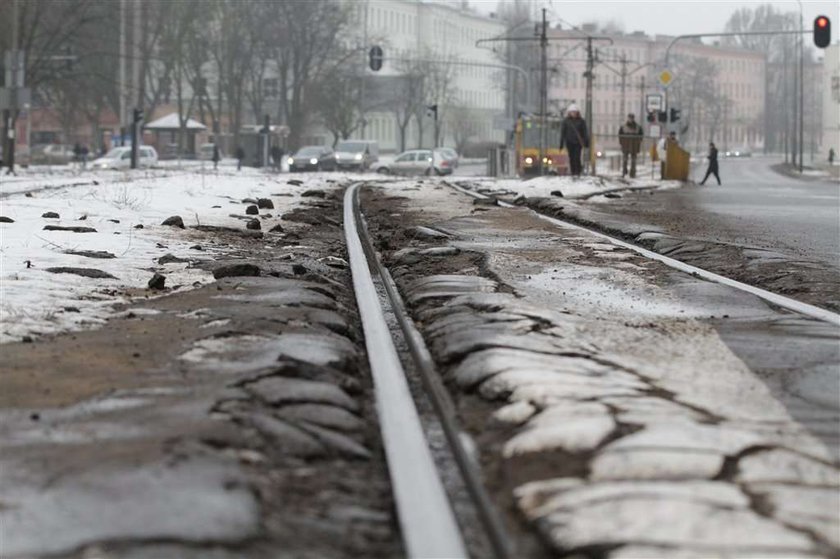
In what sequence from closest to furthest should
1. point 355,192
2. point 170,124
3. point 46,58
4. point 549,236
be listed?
point 549,236
point 355,192
point 46,58
point 170,124

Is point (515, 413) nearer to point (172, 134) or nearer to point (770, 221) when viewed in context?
point (770, 221)

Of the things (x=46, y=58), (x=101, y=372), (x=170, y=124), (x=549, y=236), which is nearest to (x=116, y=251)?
(x=549, y=236)

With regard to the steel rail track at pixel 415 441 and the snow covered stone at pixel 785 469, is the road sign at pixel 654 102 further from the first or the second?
the snow covered stone at pixel 785 469

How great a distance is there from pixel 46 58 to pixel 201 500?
185 feet

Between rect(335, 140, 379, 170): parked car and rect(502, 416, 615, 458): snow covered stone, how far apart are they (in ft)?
221

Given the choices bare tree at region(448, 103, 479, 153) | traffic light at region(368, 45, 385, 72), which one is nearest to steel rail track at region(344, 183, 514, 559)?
traffic light at region(368, 45, 385, 72)

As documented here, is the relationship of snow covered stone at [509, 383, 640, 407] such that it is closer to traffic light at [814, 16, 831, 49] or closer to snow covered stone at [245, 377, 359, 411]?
snow covered stone at [245, 377, 359, 411]

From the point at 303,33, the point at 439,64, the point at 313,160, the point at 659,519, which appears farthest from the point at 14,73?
the point at 439,64

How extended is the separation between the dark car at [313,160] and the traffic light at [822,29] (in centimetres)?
2957

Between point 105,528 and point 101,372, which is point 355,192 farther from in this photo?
point 105,528

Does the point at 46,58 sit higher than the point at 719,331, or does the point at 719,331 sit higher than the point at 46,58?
the point at 46,58

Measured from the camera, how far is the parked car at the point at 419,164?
2650 inches

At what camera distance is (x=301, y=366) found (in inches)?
257

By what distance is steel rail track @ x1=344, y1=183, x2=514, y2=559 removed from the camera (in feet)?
12.9
